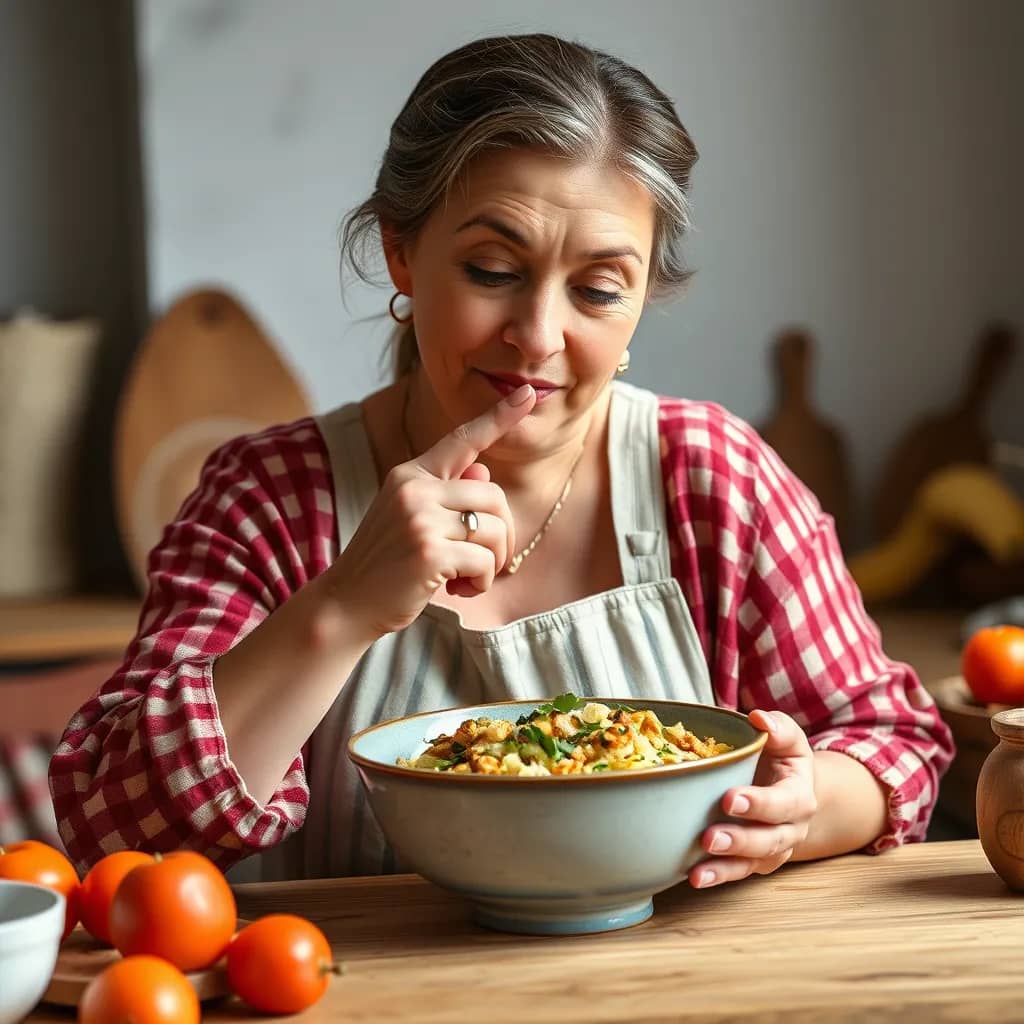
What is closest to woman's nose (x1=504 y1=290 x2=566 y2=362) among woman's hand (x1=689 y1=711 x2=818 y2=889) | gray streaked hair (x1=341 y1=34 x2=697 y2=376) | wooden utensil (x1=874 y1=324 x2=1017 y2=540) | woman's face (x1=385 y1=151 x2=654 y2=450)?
woman's face (x1=385 y1=151 x2=654 y2=450)

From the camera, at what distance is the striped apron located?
141 cm

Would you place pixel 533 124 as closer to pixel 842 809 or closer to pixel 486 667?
pixel 486 667

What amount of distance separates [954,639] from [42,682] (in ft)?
5.07

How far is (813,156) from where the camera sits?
294cm

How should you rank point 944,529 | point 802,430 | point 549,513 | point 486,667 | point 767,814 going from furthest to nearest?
1. point 802,430
2. point 944,529
3. point 549,513
4. point 486,667
5. point 767,814

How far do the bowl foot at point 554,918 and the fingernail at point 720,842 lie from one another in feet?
0.22

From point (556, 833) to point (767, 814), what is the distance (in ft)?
0.59

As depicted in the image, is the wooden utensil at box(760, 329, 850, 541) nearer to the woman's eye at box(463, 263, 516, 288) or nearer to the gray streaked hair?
the gray streaked hair

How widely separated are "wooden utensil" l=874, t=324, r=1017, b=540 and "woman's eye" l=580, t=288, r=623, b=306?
181cm

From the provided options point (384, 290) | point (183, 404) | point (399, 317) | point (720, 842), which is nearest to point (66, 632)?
point (183, 404)

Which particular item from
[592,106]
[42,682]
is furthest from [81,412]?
[592,106]

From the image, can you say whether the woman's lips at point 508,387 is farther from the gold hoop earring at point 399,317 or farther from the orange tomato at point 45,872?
the orange tomato at point 45,872

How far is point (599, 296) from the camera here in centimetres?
131

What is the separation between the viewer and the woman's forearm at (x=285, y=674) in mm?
1143
